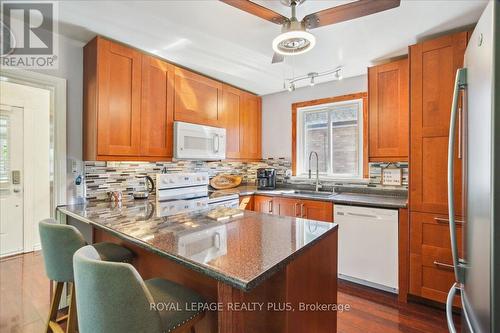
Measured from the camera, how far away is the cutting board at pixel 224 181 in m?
3.48

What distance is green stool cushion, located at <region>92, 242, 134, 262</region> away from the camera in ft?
4.81

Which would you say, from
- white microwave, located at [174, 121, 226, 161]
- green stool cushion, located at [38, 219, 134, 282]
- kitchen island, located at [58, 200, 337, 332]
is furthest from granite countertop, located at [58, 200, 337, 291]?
white microwave, located at [174, 121, 226, 161]

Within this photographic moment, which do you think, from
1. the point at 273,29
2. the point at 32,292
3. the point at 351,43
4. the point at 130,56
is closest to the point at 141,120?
the point at 130,56

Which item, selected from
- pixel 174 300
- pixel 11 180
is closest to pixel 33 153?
pixel 11 180

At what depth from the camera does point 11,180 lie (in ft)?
10.8

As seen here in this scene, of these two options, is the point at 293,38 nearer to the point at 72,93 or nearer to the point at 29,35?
the point at 72,93

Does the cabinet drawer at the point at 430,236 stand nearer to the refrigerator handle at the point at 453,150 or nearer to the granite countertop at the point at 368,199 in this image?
the granite countertop at the point at 368,199

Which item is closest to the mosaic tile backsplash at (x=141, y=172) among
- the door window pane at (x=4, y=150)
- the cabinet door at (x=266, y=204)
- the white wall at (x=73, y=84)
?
the white wall at (x=73, y=84)

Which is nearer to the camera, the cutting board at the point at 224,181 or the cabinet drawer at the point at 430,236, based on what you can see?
the cabinet drawer at the point at 430,236

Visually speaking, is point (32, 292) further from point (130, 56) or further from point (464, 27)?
point (464, 27)

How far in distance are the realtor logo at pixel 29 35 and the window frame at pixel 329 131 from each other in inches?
112

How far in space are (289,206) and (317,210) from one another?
34 cm

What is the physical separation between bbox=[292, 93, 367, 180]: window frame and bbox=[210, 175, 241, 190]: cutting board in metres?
0.90

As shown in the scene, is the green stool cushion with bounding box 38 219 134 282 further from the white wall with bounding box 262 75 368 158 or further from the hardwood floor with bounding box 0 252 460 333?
the white wall with bounding box 262 75 368 158
